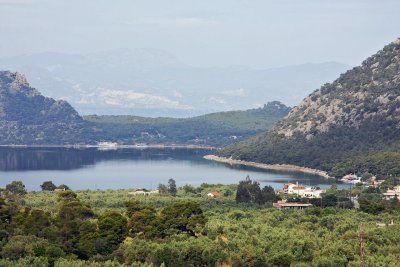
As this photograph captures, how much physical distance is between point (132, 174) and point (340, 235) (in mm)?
86463

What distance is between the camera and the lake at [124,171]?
121812mm

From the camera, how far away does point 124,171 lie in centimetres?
14562

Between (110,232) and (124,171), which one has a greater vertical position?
(124,171)

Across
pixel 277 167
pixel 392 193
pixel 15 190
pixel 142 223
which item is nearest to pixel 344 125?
pixel 277 167

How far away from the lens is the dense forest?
156 feet

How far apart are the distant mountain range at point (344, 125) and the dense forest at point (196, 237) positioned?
70.7m

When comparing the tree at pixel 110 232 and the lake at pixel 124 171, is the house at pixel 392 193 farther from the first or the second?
the tree at pixel 110 232

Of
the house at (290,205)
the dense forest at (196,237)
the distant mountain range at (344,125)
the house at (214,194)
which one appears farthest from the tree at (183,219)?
the distant mountain range at (344,125)

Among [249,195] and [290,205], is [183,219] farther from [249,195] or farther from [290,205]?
[249,195]

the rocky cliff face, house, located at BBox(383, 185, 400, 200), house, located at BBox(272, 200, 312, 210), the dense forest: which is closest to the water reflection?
the rocky cliff face

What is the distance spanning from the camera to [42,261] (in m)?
45.8

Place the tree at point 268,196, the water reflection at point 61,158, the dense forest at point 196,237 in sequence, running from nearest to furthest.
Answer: the dense forest at point 196,237 → the tree at point 268,196 → the water reflection at point 61,158

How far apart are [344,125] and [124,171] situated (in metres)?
36.2

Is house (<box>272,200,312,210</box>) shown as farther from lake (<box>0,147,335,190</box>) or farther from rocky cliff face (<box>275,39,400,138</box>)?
rocky cliff face (<box>275,39,400,138</box>)
